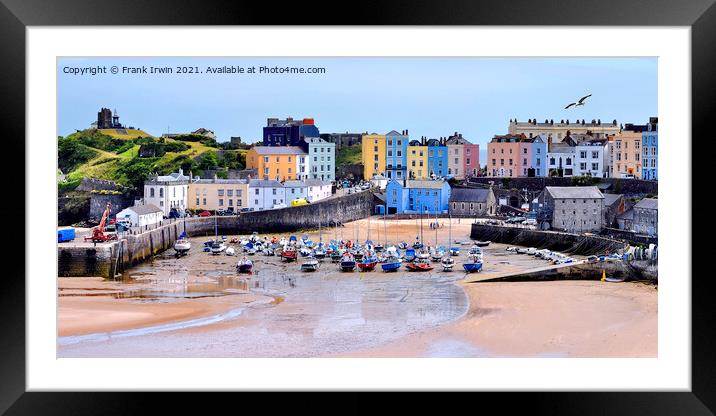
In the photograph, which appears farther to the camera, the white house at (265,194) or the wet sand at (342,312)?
the white house at (265,194)

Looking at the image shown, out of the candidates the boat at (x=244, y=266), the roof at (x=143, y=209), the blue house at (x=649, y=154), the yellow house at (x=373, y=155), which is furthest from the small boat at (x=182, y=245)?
the blue house at (x=649, y=154)

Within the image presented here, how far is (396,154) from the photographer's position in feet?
32.7

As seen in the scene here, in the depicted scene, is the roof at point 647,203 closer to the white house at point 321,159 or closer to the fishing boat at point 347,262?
the fishing boat at point 347,262

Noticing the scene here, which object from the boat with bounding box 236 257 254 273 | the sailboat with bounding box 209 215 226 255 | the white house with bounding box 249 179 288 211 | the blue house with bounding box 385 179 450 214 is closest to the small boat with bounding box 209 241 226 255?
the sailboat with bounding box 209 215 226 255

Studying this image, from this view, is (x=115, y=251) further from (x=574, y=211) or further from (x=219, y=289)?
(x=574, y=211)

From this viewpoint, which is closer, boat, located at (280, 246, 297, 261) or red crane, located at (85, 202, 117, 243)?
red crane, located at (85, 202, 117, 243)

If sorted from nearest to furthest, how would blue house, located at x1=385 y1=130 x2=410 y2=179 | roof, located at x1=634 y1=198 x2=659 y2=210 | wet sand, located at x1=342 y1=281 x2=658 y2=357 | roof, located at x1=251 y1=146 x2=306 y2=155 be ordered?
wet sand, located at x1=342 y1=281 x2=658 y2=357 → roof, located at x1=251 y1=146 x2=306 y2=155 → blue house, located at x1=385 y1=130 x2=410 y2=179 → roof, located at x1=634 y1=198 x2=659 y2=210

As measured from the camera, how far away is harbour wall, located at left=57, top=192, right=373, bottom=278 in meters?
9.37

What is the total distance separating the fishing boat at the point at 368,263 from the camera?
9953 mm

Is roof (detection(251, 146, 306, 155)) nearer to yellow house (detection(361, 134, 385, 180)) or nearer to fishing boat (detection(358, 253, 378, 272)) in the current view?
yellow house (detection(361, 134, 385, 180))

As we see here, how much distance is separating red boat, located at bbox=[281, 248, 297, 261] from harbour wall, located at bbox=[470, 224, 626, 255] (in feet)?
7.01

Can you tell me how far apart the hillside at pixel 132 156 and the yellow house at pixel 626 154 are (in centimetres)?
389

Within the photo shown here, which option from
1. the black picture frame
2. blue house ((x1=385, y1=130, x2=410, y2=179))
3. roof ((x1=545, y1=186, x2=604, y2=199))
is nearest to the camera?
the black picture frame
